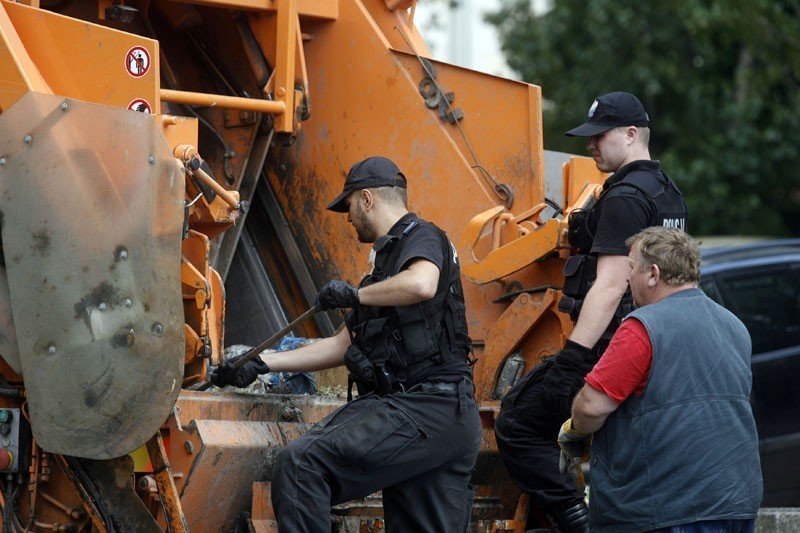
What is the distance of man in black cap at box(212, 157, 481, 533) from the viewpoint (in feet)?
12.3

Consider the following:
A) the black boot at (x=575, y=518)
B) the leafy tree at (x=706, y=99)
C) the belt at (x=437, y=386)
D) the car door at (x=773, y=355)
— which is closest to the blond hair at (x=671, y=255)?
the belt at (x=437, y=386)

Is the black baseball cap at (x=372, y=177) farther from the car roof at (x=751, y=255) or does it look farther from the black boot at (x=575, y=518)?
the car roof at (x=751, y=255)

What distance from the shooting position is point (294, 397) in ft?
14.2

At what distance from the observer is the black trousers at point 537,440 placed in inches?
166

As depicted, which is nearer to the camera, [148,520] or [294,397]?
[148,520]

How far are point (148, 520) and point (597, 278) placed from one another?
1576 mm

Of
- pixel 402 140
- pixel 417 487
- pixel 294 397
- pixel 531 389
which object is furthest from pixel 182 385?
pixel 402 140

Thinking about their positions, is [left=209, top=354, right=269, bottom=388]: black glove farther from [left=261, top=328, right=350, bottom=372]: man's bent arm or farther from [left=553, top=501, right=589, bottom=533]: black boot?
[left=553, top=501, right=589, bottom=533]: black boot

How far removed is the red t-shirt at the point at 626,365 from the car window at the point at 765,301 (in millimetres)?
3223

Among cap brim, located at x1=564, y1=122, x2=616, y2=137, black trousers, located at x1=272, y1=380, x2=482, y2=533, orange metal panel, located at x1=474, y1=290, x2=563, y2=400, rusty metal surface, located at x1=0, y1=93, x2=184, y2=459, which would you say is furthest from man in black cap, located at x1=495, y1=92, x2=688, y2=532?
rusty metal surface, located at x1=0, y1=93, x2=184, y2=459

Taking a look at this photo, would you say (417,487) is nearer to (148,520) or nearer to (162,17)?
(148,520)

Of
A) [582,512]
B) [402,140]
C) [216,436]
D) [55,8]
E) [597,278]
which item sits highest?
[55,8]

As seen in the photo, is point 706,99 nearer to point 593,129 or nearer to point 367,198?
point 593,129

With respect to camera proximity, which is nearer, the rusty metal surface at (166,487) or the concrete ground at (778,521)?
the rusty metal surface at (166,487)
